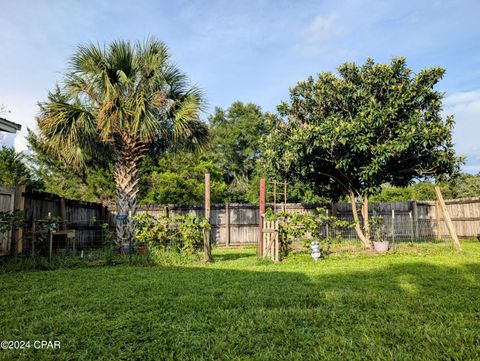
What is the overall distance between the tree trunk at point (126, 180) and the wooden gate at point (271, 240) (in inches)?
130

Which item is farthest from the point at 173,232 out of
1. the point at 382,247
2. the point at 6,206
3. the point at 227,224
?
the point at 382,247

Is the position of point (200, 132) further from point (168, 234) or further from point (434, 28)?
point (434, 28)

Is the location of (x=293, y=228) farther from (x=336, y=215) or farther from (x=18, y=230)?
(x=18, y=230)

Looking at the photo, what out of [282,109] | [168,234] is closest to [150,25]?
[282,109]

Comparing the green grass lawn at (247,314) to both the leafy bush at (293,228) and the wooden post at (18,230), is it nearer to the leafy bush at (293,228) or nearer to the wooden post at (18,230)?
the wooden post at (18,230)

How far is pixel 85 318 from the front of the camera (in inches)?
123

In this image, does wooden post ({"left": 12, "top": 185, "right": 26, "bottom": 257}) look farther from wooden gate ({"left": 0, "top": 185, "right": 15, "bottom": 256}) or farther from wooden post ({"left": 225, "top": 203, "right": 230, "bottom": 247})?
wooden post ({"left": 225, "top": 203, "right": 230, "bottom": 247})

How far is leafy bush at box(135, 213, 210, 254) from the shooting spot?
Answer: 24.6 ft

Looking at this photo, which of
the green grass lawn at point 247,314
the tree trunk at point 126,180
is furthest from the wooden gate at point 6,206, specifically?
the tree trunk at point 126,180

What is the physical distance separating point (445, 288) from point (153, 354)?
3.90 metres

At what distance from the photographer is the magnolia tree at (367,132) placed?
823 cm

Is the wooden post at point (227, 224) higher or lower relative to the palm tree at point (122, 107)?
lower

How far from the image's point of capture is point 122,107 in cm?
773

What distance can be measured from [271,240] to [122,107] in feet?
15.4
